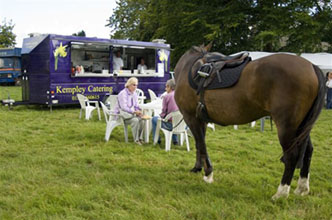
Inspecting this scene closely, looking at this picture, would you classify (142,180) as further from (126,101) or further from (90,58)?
(90,58)

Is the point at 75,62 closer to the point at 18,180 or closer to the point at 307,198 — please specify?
the point at 18,180

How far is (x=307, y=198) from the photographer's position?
385 cm

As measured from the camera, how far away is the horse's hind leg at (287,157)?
11.6ft

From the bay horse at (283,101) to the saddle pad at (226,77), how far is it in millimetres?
53

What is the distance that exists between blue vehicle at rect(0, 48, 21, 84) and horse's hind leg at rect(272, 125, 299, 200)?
2575cm

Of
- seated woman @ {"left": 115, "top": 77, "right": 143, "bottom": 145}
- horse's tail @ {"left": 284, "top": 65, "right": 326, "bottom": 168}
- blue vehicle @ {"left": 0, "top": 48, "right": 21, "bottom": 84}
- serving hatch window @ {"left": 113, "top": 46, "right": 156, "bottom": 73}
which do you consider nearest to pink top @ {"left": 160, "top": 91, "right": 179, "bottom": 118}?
seated woman @ {"left": 115, "top": 77, "right": 143, "bottom": 145}

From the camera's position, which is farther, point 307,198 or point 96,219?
point 307,198

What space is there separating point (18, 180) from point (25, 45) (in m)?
9.66

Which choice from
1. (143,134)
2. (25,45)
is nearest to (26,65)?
(25,45)

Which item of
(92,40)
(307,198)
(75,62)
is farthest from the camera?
(75,62)

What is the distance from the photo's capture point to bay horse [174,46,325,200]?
3461 mm

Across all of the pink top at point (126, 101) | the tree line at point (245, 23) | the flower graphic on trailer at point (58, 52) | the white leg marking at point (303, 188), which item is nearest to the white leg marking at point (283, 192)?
the white leg marking at point (303, 188)

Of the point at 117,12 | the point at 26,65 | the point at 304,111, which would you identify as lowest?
the point at 304,111

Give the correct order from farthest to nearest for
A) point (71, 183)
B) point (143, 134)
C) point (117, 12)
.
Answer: point (117, 12), point (143, 134), point (71, 183)
